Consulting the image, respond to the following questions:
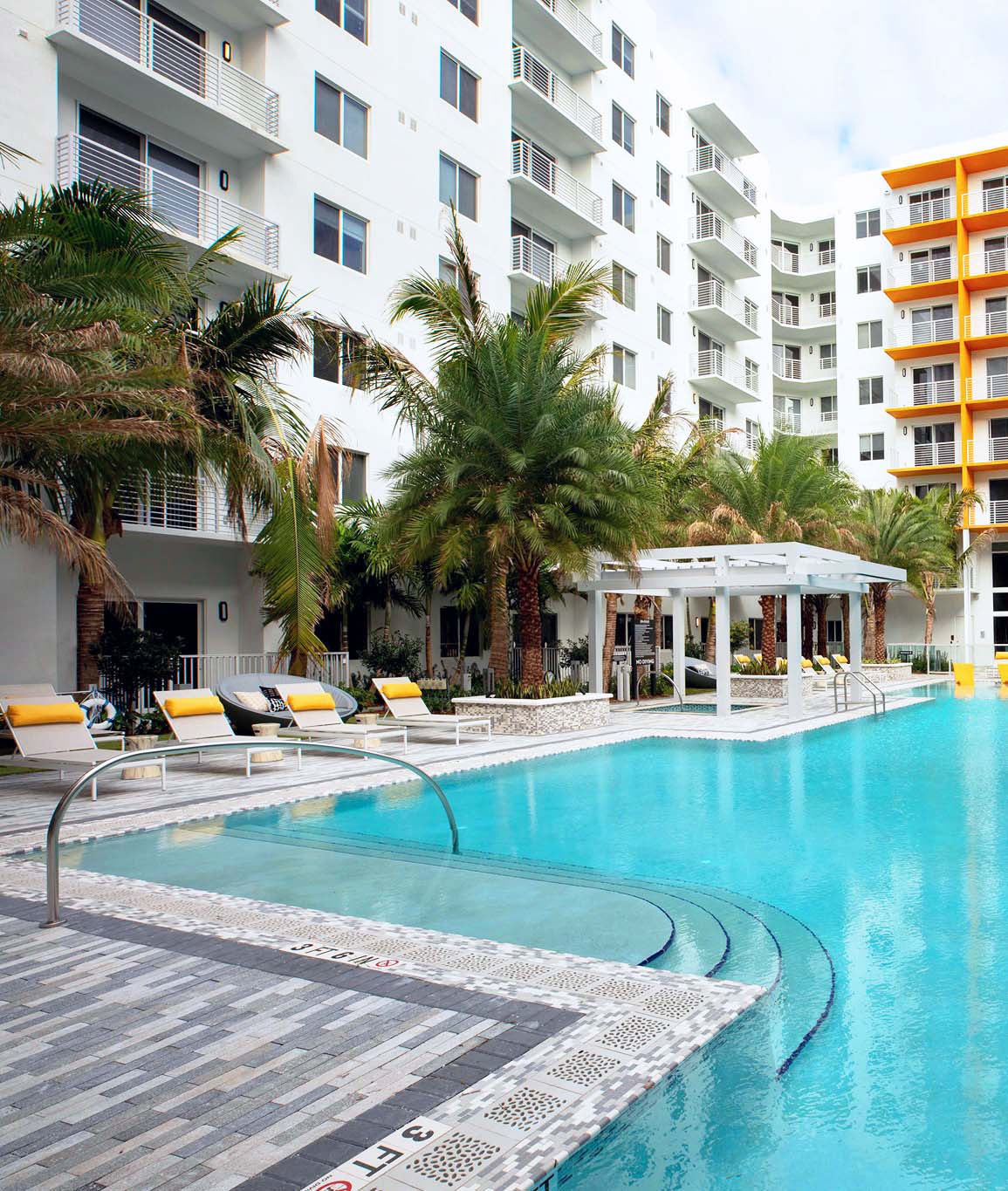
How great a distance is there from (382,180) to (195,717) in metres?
15.9

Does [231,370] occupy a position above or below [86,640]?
above

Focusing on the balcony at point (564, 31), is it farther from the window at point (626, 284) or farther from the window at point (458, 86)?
the window at point (626, 284)

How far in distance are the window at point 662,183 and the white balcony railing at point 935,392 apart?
15468 mm

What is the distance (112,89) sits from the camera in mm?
18406

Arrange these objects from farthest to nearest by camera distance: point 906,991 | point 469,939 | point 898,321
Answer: point 898,321
point 469,939
point 906,991

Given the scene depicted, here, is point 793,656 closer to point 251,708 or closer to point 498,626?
point 498,626

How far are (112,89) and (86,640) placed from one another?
10.1 meters

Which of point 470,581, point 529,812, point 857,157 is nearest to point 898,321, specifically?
point 470,581

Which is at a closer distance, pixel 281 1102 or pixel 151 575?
pixel 281 1102

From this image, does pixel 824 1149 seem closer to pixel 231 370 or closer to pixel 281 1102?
pixel 281 1102

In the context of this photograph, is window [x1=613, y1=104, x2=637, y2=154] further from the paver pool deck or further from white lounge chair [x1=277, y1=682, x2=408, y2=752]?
the paver pool deck

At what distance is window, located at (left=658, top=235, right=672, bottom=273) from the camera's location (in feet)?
125

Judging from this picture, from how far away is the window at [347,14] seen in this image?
2278 centimetres

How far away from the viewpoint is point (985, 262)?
45031mm
